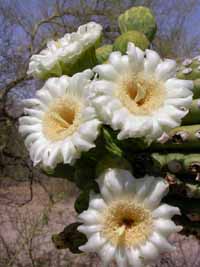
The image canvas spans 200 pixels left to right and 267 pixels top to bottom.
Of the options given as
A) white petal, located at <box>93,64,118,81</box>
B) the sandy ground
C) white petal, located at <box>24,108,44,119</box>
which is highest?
white petal, located at <box>93,64,118,81</box>

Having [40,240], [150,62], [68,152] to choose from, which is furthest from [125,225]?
[40,240]

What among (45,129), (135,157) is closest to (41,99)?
(45,129)

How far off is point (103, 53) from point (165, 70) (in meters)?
0.18

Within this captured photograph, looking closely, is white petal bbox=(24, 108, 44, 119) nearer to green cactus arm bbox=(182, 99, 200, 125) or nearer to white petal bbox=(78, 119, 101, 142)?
white petal bbox=(78, 119, 101, 142)

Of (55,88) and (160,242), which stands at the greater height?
(55,88)

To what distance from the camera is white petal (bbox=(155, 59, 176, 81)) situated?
74cm

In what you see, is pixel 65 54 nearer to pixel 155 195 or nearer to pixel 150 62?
pixel 150 62

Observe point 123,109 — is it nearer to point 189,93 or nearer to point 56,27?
point 189,93

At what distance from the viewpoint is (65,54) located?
807mm

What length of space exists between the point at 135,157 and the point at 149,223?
0.14 m

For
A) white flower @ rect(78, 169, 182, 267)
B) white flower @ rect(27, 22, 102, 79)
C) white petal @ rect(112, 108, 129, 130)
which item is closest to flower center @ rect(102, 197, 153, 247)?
white flower @ rect(78, 169, 182, 267)

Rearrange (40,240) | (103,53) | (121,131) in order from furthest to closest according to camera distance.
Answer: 1. (40,240)
2. (103,53)
3. (121,131)

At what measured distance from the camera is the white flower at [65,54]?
Answer: 2.66 feet

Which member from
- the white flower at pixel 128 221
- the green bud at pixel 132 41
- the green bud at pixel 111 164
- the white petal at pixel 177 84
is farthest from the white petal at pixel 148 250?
the green bud at pixel 132 41
